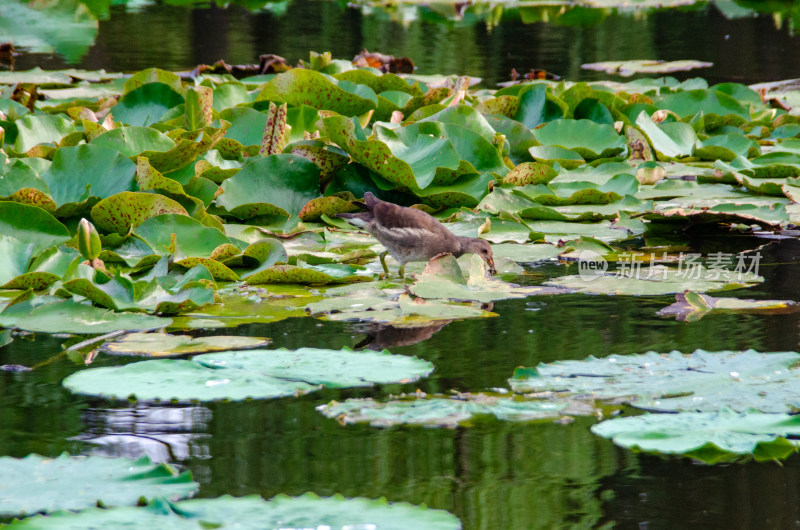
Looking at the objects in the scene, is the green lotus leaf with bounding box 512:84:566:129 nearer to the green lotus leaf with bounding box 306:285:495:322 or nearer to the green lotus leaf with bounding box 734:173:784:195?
the green lotus leaf with bounding box 734:173:784:195

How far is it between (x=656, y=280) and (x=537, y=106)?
2412mm

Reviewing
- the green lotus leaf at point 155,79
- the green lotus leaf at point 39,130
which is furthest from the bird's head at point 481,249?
the green lotus leaf at point 155,79

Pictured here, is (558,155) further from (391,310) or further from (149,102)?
(391,310)

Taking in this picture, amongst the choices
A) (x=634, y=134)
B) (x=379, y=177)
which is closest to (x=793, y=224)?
(x=634, y=134)

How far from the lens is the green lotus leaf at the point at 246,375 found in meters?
2.30

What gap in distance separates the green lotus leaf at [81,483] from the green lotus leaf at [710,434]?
2.93 ft

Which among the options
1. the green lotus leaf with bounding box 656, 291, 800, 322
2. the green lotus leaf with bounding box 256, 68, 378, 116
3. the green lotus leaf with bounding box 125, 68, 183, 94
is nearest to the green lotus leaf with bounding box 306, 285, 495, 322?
the green lotus leaf with bounding box 656, 291, 800, 322

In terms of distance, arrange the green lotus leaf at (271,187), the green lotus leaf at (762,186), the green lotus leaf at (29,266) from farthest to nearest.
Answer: the green lotus leaf at (762,186), the green lotus leaf at (271,187), the green lotus leaf at (29,266)

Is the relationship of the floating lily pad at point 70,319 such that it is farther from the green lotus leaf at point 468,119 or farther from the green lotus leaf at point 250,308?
the green lotus leaf at point 468,119

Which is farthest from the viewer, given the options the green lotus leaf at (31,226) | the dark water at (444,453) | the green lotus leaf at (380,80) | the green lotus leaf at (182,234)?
the green lotus leaf at (380,80)

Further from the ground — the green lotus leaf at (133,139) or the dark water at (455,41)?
the dark water at (455,41)

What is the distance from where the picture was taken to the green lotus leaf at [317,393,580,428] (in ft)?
7.12

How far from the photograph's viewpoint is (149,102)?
5176 mm

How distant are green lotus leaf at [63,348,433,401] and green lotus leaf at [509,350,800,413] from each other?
36 cm
